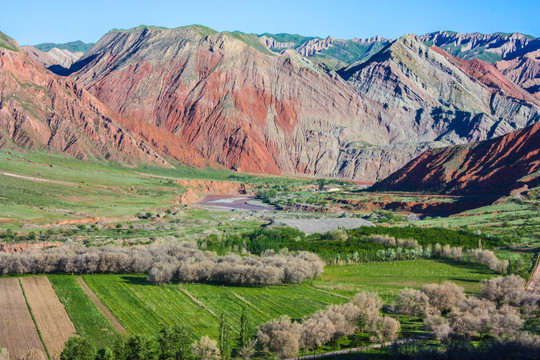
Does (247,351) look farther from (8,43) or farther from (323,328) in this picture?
(8,43)

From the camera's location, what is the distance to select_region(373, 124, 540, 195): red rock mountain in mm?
115875

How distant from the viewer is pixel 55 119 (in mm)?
153500

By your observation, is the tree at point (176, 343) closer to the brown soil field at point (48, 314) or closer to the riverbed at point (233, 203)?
the brown soil field at point (48, 314)

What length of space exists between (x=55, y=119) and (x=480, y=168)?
113 metres

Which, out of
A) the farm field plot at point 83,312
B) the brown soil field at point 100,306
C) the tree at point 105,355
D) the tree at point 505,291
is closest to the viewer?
the tree at point 105,355

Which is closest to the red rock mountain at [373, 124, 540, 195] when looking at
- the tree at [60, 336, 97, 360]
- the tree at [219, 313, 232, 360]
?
the tree at [219, 313, 232, 360]

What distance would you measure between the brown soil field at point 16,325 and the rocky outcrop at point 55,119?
102480 millimetres

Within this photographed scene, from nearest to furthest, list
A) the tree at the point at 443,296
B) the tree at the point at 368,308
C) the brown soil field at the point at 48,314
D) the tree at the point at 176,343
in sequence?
the tree at the point at 176,343 → the brown soil field at the point at 48,314 → the tree at the point at 368,308 → the tree at the point at 443,296

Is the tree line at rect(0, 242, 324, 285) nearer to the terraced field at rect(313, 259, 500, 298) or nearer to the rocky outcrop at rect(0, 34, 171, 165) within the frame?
the terraced field at rect(313, 259, 500, 298)

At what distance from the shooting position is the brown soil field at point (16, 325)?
117 feet

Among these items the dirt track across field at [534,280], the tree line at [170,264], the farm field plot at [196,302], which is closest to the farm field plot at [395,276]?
the tree line at [170,264]

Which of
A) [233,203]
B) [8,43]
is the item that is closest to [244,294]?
[233,203]

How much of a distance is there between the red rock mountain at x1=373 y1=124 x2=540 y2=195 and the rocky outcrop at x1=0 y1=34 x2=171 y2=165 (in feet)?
255

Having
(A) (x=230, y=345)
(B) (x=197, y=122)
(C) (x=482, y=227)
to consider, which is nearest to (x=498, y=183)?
(C) (x=482, y=227)
